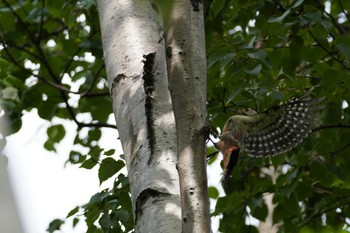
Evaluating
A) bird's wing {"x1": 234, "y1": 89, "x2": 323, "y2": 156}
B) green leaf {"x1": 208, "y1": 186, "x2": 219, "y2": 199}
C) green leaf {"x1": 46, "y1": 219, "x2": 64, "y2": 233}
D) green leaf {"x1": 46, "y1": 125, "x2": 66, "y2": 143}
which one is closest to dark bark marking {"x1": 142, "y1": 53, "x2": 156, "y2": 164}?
bird's wing {"x1": 234, "y1": 89, "x2": 323, "y2": 156}

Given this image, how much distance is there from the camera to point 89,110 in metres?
5.11

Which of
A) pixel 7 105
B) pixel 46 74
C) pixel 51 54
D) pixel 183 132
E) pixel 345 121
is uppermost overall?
pixel 51 54

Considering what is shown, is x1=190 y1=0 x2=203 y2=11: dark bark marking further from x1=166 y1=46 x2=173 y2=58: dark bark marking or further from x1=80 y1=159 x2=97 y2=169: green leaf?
x1=80 y1=159 x2=97 y2=169: green leaf

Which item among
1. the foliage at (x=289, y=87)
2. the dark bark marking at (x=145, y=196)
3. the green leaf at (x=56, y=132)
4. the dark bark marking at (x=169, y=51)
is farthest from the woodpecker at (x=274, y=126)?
the green leaf at (x=56, y=132)

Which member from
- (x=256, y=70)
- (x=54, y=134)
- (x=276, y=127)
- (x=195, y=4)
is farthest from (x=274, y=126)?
(x=54, y=134)

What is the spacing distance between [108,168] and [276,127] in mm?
834

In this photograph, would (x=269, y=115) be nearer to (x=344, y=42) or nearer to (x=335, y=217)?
(x=344, y=42)

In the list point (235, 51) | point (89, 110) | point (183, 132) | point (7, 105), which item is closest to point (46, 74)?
point (89, 110)

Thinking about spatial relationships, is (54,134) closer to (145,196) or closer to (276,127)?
(276,127)

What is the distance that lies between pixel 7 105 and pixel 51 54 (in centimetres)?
151

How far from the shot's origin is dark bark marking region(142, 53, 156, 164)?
2.02m

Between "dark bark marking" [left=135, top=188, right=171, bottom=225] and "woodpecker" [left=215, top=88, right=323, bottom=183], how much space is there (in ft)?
3.31

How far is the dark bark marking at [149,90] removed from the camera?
2016 mm

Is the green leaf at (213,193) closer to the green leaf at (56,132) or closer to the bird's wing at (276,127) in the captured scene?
the green leaf at (56,132)
